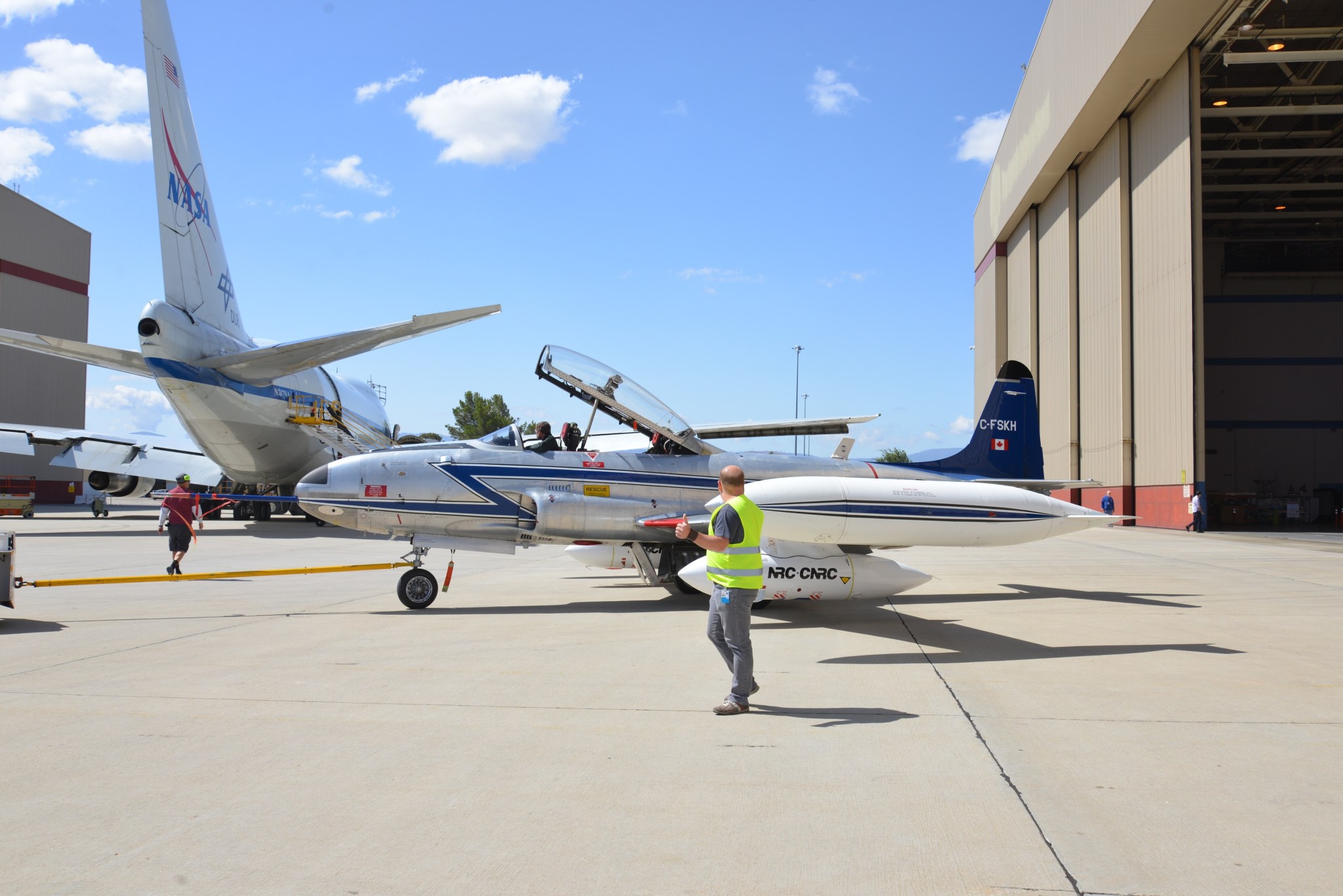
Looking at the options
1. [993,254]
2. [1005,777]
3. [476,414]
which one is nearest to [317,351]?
[1005,777]

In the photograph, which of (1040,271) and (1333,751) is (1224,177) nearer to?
(1040,271)

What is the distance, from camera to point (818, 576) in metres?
9.62

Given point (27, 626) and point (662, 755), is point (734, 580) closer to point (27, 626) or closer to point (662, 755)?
point (662, 755)

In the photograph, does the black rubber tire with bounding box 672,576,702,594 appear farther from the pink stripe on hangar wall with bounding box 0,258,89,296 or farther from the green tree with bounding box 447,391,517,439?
the green tree with bounding box 447,391,517,439

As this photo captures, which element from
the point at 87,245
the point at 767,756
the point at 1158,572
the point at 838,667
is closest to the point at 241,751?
the point at 767,756

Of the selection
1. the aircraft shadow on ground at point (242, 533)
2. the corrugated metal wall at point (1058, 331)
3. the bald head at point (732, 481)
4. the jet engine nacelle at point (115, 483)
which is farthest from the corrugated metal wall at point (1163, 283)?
the jet engine nacelle at point (115, 483)

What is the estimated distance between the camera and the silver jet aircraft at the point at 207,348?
2194 cm

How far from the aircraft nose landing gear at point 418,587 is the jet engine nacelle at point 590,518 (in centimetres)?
139

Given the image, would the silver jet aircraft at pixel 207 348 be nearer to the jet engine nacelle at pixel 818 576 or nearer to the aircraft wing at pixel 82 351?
the aircraft wing at pixel 82 351

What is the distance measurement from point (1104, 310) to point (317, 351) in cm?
2875

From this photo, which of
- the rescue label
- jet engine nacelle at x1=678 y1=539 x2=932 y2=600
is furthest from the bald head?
the rescue label

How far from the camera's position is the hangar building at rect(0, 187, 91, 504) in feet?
166

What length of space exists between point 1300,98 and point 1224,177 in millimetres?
7088

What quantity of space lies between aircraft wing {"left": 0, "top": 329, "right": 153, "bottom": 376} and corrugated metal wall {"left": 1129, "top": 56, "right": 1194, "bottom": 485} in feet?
99.7
